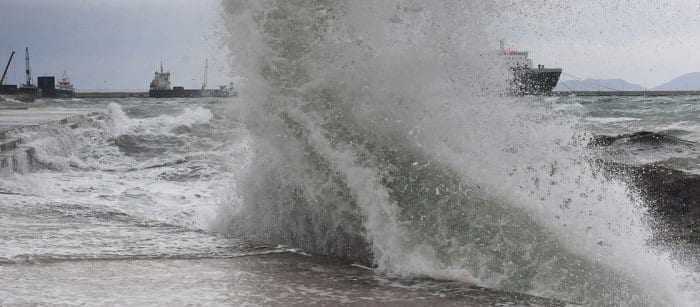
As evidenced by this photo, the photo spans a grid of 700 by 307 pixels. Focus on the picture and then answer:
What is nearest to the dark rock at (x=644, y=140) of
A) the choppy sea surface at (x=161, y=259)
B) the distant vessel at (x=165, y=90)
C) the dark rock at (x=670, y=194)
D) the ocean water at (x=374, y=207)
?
the choppy sea surface at (x=161, y=259)

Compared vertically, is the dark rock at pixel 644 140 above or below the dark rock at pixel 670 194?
above

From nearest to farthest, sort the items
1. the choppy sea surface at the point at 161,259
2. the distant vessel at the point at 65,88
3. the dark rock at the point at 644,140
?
the choppy sea surface at the point at 161,259, the dark rock at the point at 644,140, the distant vessel at the point at 65,88

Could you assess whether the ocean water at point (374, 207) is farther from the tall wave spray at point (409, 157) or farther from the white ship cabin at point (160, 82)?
the white ship cabin at point (160, 82)

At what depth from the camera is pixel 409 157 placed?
4414mm

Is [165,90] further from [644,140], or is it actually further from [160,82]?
[644,140]

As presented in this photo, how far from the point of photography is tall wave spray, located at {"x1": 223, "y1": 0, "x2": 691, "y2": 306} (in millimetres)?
3918

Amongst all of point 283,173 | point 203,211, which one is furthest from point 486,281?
point 203,211

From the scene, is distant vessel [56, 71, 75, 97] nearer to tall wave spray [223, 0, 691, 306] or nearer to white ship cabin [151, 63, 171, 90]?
white ship cabin [151, 63, 171, 90]

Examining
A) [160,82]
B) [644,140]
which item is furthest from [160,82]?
[644,140]

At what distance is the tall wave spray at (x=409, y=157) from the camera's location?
392cm

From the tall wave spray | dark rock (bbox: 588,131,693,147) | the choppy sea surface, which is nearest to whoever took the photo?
the choppy sea surface

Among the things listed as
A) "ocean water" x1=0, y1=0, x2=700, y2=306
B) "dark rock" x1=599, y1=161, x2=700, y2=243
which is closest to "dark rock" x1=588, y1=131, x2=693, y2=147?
"dark rock" x1=599, y1=161, x2=700, y2=243

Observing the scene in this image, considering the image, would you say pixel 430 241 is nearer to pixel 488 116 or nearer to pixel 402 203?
pixel 402 203

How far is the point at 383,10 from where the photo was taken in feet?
15.4
